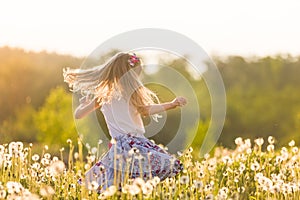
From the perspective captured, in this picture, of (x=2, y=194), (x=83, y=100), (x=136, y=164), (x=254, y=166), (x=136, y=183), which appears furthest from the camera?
(x=254, y=166)

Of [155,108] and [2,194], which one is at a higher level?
[155,108]

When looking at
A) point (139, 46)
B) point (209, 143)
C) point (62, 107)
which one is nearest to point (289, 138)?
point (209, 143)

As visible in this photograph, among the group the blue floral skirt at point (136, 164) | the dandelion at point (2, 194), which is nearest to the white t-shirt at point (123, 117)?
the blue floral skirt at point (136, 164)

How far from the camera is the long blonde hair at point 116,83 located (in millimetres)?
6266

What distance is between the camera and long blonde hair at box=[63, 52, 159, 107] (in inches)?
247

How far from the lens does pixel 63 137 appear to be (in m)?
17.1

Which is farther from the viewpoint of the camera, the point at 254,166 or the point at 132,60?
the point at 254,166

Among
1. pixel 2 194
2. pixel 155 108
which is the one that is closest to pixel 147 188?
pixel 2 194

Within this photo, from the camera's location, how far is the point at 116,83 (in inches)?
247

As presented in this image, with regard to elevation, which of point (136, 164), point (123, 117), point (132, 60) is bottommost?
point (136, 164)

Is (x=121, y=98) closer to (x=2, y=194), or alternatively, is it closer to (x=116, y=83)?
(x=116, y=83)

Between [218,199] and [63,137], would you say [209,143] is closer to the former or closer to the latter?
[63,137]

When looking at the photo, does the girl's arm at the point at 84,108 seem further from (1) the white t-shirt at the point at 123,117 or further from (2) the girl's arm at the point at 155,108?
(2) the girl's arm at the point at 155,108

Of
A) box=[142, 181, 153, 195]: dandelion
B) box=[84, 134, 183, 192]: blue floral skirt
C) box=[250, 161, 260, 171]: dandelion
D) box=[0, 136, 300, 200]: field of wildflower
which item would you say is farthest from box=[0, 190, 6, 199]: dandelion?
box=[250, 161, 260, 171]: dandelion
